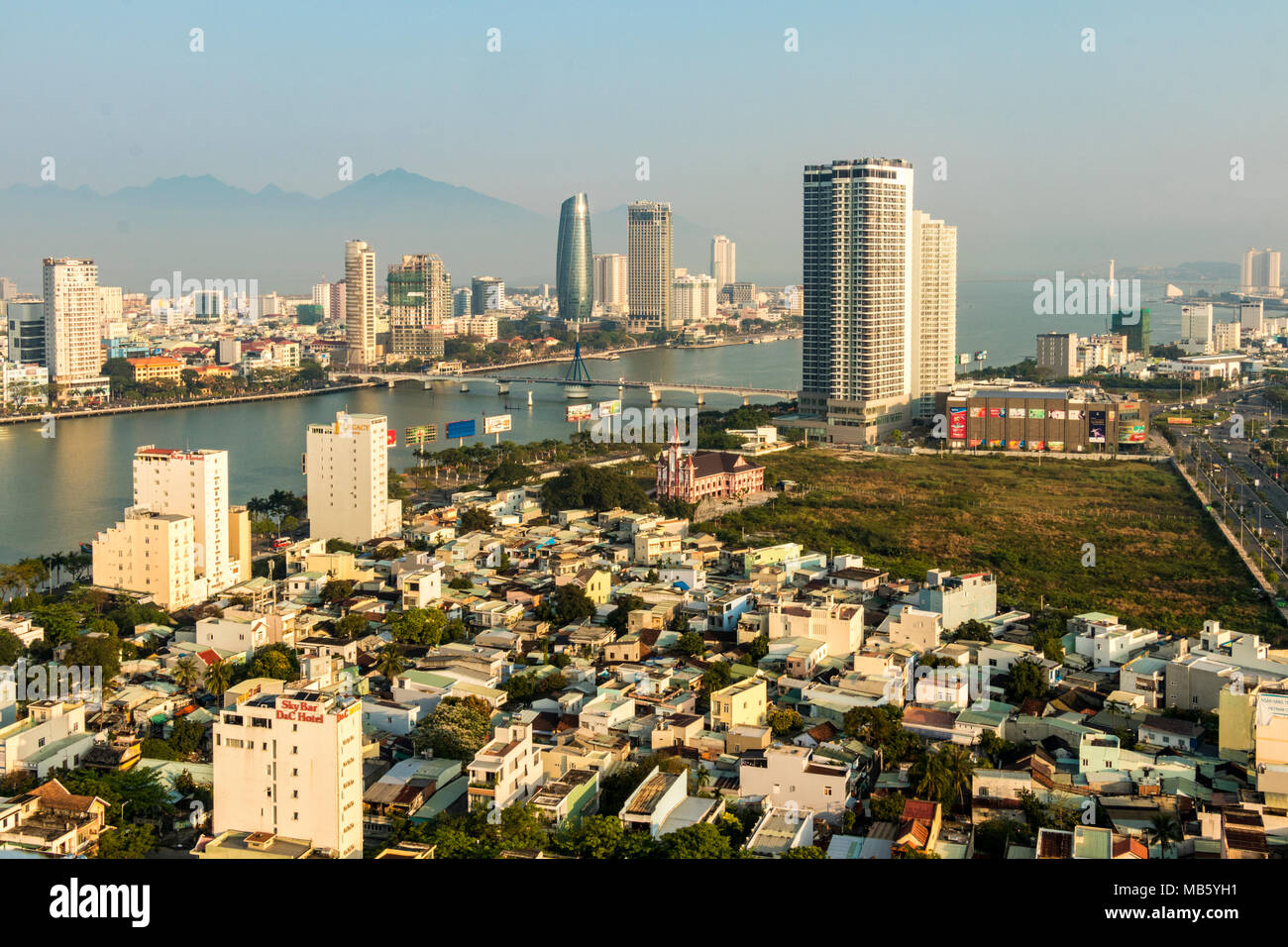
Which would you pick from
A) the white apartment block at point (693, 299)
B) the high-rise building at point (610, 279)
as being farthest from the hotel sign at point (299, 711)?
the high-rise building at point (610, 279)

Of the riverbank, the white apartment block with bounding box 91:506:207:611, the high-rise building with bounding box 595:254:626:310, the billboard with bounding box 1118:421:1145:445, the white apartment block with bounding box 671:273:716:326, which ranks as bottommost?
the white apartment block with bounding box 91:506:207:611

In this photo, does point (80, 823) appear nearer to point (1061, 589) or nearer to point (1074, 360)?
point (1061, 589)

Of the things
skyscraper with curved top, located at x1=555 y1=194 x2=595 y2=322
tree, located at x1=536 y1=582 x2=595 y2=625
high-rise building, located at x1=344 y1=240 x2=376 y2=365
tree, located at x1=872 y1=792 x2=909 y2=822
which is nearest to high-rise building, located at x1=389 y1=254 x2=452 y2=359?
high-rise building, located at x1=344 y1=240 x2=376 y2=365

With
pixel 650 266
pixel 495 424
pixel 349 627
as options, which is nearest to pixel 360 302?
pixel 650 266

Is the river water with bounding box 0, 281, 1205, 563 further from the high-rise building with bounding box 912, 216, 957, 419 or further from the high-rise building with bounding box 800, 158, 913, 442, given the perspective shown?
the high-rise building with bounding box 800, 158, 913, 442

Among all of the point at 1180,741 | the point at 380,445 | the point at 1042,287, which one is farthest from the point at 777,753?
the point at 1042,287

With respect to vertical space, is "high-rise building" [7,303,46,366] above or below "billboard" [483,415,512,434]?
above
